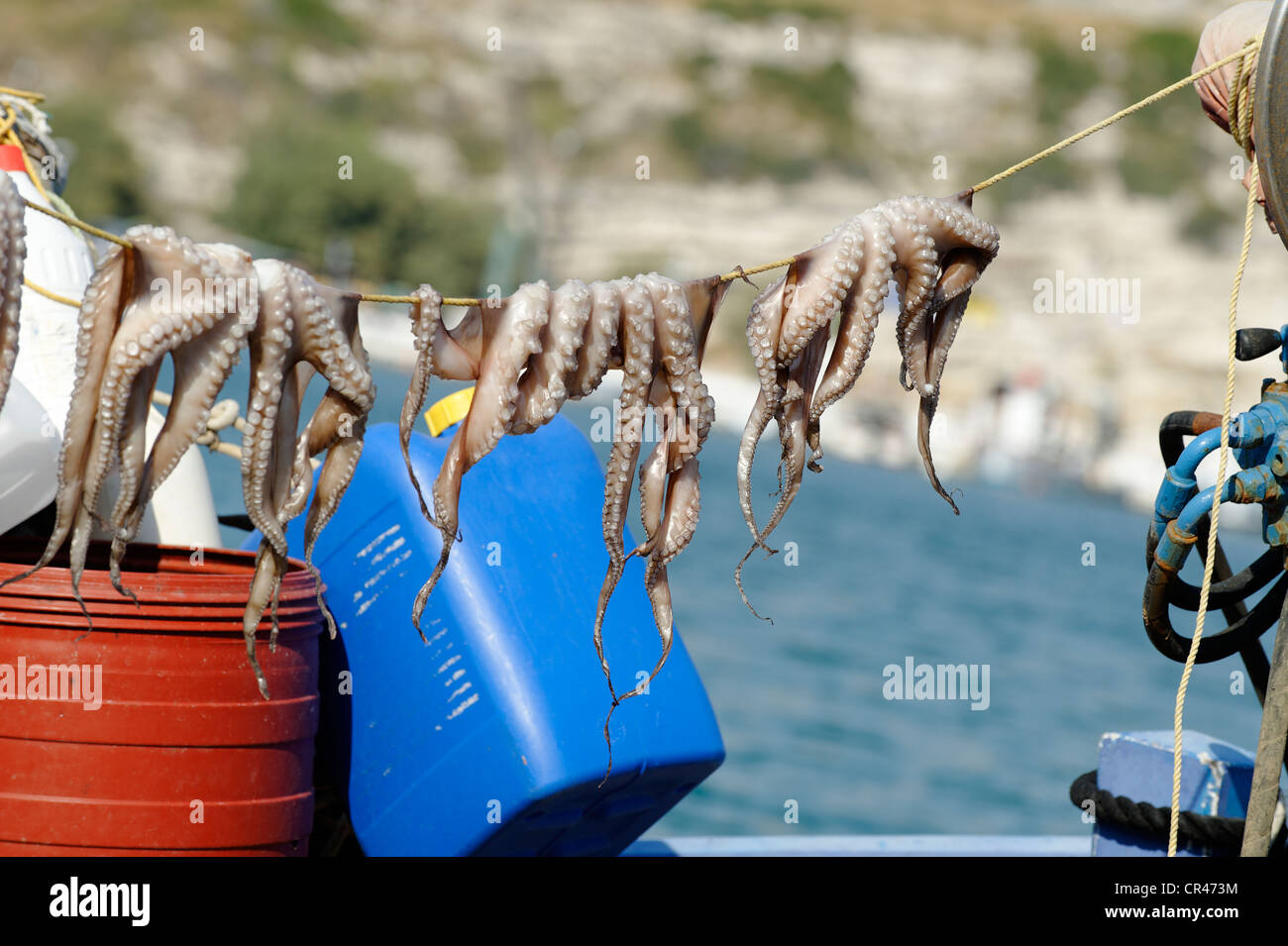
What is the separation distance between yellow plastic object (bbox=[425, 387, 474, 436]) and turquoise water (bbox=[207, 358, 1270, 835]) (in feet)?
17.0

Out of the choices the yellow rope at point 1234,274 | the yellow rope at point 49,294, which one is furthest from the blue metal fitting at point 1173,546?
the yellow rope at point 49,294

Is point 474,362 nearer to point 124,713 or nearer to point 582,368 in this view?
point 582,368

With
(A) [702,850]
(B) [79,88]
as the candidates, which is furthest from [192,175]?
(A) [702,850]

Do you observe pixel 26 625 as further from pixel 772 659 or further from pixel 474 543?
pixel 772 659

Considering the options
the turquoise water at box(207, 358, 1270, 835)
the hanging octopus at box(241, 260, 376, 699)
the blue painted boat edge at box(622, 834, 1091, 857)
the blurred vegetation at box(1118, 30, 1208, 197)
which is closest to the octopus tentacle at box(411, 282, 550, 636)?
the hanging octopus at box(241, 260, 376, 699)

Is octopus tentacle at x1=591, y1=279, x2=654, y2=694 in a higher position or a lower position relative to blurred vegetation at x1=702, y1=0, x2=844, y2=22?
lower

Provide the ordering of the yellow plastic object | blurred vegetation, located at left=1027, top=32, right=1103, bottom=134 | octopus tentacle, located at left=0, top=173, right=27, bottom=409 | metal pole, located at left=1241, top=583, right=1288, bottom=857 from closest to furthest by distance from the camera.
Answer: octopus tentacle, located at left=0, top=173, right=27, bottom=409, metal pole, located at left=1241, top=583, right=1288, bottom=857, the yellow plastic object, blurred vegetation, located at left=1027, top=32, right=1103, bottom=134

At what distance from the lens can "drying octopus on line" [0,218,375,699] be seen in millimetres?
2754

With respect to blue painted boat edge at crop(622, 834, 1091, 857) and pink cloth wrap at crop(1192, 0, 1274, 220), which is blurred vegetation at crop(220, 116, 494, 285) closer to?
blue painted boat edge at crop(622, 834, 1091, 857)

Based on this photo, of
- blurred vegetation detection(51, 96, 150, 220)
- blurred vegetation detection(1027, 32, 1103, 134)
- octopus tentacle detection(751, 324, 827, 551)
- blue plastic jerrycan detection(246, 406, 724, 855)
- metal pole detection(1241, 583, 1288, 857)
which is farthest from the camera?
blurred vegetation detection(1027, 32, 1103, 134)

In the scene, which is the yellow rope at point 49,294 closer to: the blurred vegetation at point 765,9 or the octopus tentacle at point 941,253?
the octopus tentacle at point 941,253

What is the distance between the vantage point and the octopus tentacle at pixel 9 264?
2.71m

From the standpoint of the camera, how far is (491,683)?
3.89 metres

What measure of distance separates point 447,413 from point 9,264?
71.1 inches
